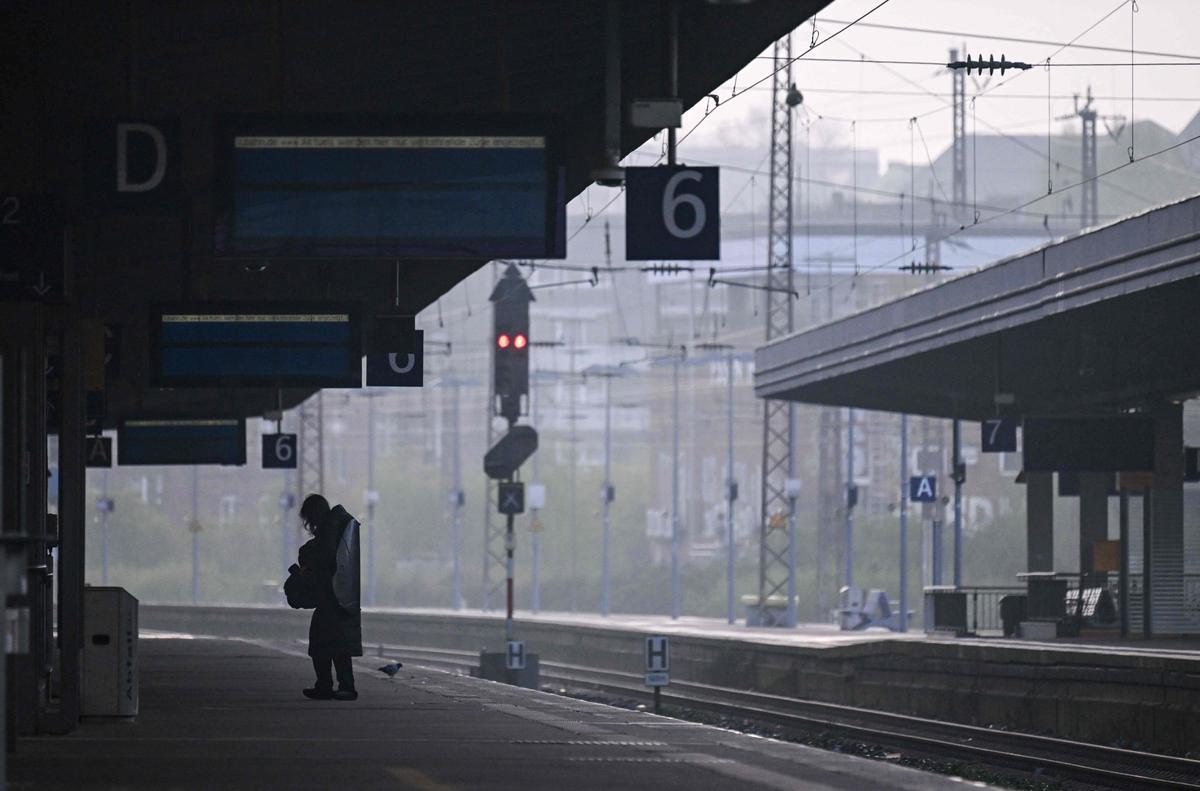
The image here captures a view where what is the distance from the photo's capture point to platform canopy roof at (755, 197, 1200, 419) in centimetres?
2516

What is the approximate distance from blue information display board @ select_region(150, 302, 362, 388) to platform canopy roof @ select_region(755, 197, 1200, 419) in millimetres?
9937

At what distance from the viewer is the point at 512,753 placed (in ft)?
45.5

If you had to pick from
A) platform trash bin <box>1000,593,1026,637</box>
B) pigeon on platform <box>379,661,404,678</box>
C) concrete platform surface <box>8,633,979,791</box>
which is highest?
concrete platform surface <box>8,633,979,791</box>

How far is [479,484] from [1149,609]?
7992 centimetres

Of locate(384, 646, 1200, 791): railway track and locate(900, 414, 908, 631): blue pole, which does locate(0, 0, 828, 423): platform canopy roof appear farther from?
locate(900, 414, 908, 631): blue pole

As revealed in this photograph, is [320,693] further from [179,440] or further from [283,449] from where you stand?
[283,449]

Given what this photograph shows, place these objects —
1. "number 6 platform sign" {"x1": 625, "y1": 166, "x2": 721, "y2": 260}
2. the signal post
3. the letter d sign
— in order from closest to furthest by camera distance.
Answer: the letter d sign
"number 6 platform sign" {"x1": 625, "y1": 166, "x2": 721, "y2": 260}
the signal post

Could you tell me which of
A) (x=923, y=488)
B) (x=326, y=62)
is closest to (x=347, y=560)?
(x=326, y=62)

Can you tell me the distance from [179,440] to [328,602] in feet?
52.1

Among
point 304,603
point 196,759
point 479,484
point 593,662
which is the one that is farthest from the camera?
point 479,484

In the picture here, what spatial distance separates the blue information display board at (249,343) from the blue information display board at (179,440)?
14.9m

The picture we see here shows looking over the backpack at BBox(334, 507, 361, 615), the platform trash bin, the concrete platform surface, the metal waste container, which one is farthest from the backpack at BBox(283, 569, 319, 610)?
the platform trash bin

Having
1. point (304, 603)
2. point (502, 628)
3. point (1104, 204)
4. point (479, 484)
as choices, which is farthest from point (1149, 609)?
point (1104, 204)

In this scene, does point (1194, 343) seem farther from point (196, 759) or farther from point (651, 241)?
point (196, 759)
